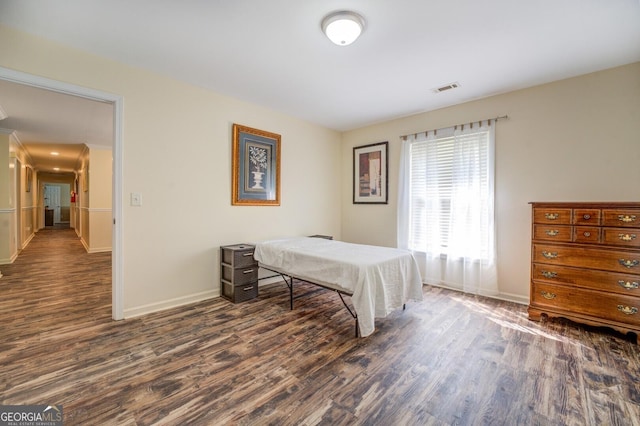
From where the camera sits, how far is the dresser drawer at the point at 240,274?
3137 mm

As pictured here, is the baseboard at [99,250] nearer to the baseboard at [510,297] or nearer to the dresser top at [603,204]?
the baseboard at [510,297]

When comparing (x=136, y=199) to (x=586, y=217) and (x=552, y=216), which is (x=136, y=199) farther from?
(x=586, y=217)

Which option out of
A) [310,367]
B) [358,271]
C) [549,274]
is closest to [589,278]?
[549,274]

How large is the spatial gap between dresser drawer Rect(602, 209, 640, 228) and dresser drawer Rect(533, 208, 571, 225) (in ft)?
0.79

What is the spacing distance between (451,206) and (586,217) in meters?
1.36

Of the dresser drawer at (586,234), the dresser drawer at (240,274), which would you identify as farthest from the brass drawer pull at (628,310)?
the dresser drawer at (240,274)

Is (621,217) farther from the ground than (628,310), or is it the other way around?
(621,217)

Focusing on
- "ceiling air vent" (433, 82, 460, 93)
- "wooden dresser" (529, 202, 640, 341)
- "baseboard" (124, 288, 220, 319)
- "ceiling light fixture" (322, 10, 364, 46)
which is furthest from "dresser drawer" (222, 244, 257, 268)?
"wooden dresser" (529, 202, 640, 341)

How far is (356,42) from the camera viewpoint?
2268 millimetres

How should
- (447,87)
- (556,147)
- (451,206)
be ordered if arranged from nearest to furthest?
(556,147)
(447,87)
(451,206)

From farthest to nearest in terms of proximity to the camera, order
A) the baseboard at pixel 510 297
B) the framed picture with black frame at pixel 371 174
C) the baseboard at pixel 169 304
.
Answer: the framed picture with black frame at pixel 371 174
the baseboard at pixel 510 297
the baseboard at pixel 169 304

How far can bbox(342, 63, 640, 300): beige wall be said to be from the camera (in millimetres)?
2602

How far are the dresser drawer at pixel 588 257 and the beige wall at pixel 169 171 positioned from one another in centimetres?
327

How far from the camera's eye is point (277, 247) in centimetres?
313
